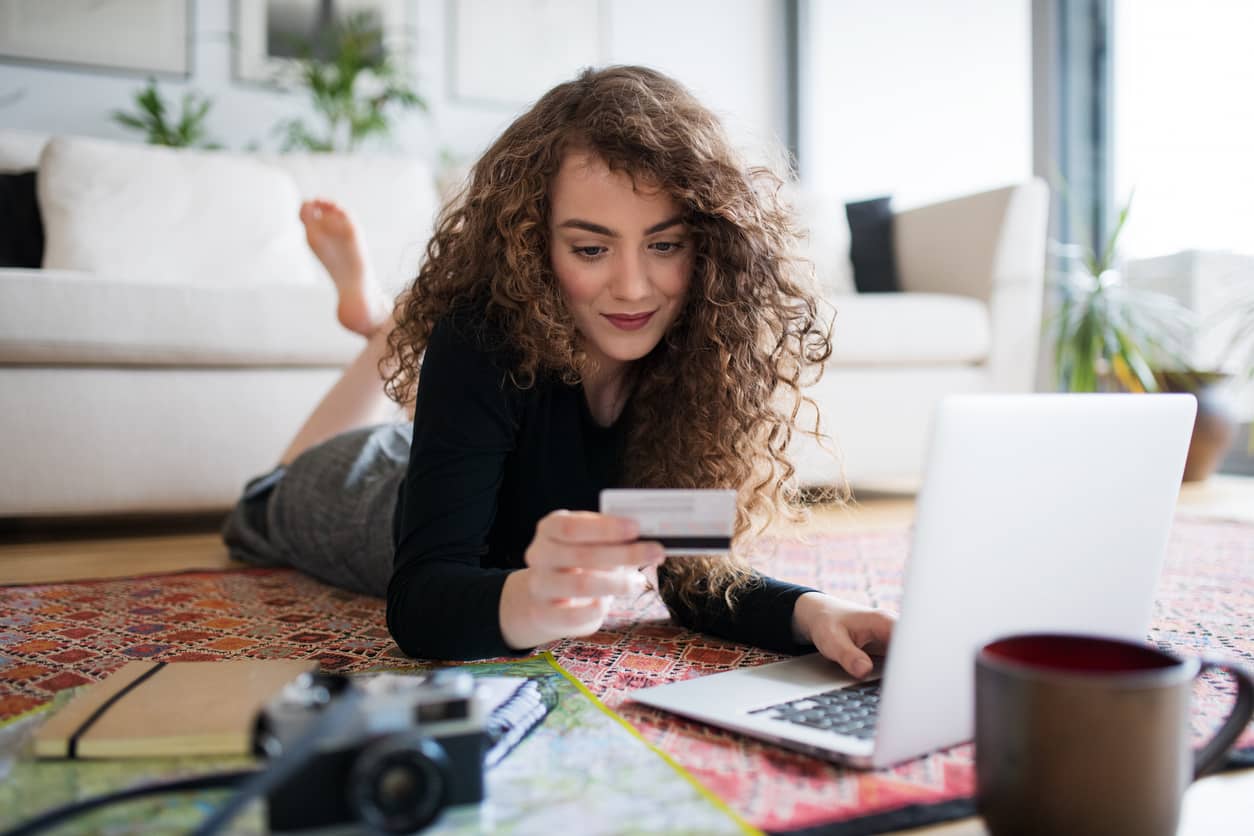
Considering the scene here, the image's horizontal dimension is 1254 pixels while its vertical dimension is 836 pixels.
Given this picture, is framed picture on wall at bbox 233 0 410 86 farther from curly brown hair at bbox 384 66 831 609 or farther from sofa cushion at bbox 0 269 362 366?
curly brown hair at bbox 384 66 831 609

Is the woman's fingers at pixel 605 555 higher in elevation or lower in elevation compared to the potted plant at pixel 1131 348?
lower

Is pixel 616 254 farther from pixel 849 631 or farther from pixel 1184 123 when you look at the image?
pixel 1184 123

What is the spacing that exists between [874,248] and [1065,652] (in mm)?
2755

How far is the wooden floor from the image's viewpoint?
180 cm

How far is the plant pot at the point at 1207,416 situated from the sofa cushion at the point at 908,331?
24.6 inches

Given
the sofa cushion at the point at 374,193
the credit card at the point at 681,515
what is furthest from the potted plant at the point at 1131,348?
the credit card at the point at 681,515

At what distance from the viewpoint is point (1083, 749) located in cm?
51

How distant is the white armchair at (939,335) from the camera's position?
2.67m

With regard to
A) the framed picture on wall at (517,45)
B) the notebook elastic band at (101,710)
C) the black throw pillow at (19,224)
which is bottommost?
the notebook elastic band at (101,710)

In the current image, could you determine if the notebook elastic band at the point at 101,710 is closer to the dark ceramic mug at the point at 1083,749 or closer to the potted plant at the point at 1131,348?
the dark ceramic mug at the point at 1083,749

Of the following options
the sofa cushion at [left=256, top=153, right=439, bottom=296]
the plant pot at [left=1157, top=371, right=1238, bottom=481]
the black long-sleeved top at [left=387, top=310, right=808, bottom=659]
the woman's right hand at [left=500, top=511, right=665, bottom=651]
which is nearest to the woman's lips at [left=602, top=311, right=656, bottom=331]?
the black long-sleeved top at [left=387, top=310, right=808, bottom=659]

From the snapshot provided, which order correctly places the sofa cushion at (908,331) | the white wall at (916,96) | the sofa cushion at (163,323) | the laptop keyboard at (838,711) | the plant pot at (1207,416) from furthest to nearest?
the white wall at (916,96), the plant pot at (1207,416), the sofa cushion at (908,331), the sofa cushion at (163,323), the laptop keyboard at (838,711)

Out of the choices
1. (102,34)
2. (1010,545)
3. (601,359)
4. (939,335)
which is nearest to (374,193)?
(102,34)

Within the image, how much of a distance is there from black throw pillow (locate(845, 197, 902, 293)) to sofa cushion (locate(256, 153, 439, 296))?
1.36m
